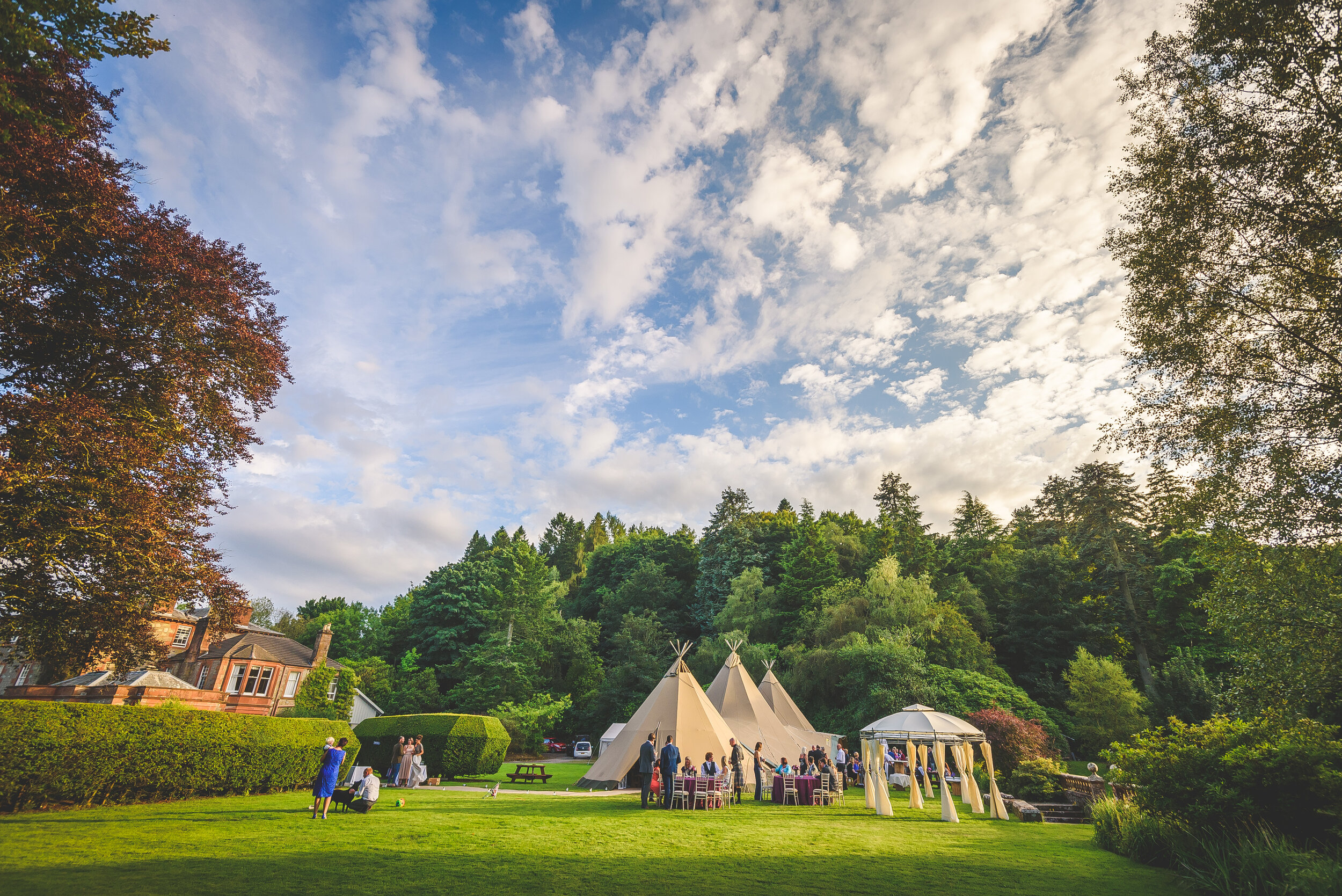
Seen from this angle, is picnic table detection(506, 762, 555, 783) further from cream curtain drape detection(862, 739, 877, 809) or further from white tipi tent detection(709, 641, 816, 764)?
cream curtain drape detection(862, 739, 877, 809)

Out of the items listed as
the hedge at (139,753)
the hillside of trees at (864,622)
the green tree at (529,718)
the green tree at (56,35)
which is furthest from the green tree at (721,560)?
the green tree at (56,35)

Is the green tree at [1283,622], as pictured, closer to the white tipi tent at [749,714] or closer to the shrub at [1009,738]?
the shrub at [1009,738]

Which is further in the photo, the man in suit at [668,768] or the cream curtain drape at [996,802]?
the cream curtain drape at [996,802]

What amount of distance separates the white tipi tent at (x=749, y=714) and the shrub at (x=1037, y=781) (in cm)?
→ 624

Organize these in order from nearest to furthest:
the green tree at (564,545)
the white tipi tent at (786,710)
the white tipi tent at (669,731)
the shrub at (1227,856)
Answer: the shrub at (1227,856)
the white tipi tent at (669,731)
the white tipi tent at (786,710)
the green tree at (564,545)

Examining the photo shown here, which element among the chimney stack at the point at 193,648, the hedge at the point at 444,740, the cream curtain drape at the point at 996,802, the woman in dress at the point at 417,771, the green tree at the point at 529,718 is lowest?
the cream curtain drape at the point at 996,802

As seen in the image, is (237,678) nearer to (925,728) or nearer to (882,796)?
(882,796)

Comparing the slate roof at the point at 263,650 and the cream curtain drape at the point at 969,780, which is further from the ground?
the slate roof at the point at 263,650

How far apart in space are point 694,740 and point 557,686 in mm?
26003

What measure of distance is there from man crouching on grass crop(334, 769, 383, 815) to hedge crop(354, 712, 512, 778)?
29.0 ft

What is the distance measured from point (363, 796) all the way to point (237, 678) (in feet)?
93.8

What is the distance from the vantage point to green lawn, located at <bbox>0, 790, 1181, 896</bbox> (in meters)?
5.38

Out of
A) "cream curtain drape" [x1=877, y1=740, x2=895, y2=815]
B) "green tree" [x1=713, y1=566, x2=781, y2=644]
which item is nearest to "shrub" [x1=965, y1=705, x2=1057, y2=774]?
"cream curtain drape" [x1=877, y1=740, x2=895, y2=815]

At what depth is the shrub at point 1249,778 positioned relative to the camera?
669cm
